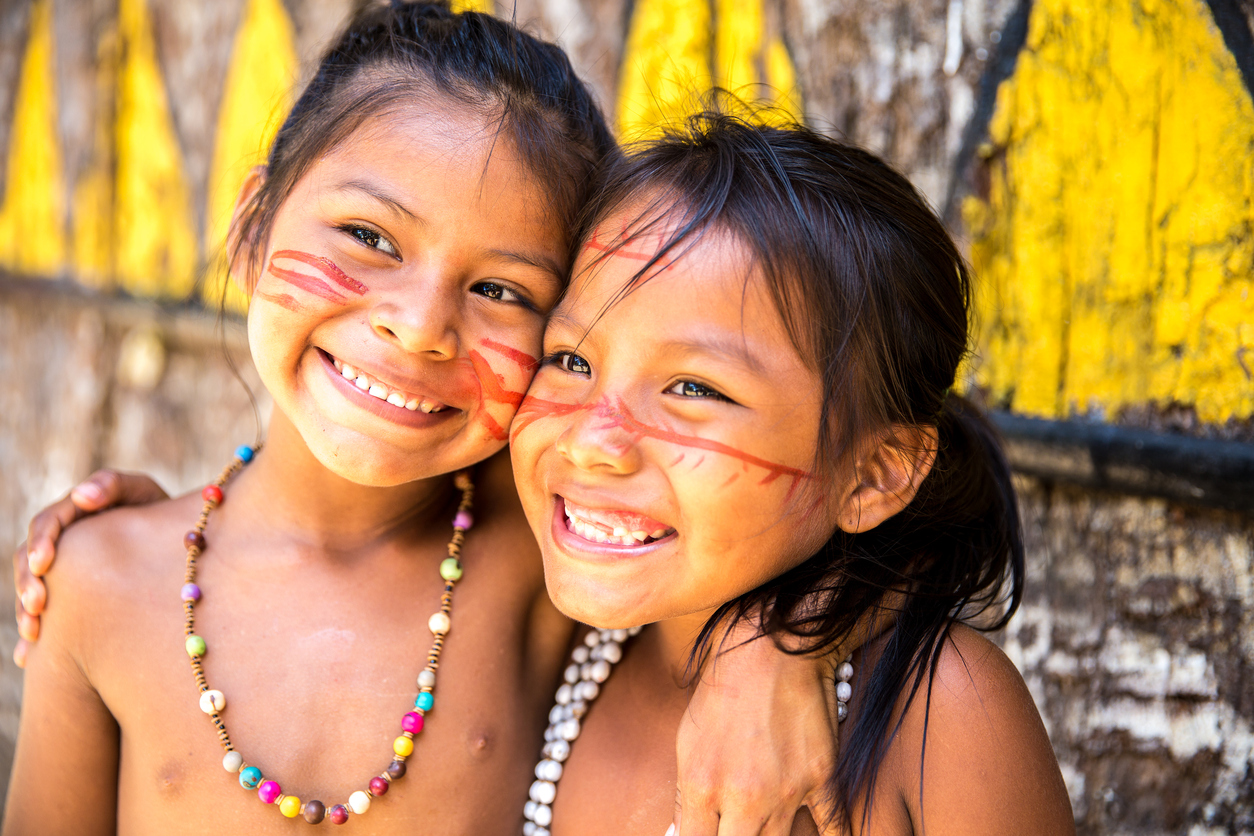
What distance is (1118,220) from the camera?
148 cm

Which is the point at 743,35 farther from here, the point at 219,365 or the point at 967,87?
the point at 219,365

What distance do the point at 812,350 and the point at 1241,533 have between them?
0.75 metres

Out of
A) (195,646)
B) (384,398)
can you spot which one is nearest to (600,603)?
(384,398)

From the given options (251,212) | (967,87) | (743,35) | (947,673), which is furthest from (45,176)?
(947,673)

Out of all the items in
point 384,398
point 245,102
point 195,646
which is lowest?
point 195,646

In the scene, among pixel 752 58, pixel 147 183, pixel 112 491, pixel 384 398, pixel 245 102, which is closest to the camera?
pixel 384 398

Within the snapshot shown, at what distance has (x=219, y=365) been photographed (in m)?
2.87

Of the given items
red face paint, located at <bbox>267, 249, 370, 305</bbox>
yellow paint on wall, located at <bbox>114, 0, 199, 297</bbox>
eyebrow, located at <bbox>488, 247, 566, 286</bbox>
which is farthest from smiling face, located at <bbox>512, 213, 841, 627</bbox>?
yellow paint on wall, located at <bbox>114, 0, 199, 297</bbox>

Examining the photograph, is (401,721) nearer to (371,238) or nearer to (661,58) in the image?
(371,238)

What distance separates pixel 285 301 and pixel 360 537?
0.40 metres

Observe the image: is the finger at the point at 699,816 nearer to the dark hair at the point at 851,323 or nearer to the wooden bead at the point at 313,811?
the dark hair at the point at 851,323

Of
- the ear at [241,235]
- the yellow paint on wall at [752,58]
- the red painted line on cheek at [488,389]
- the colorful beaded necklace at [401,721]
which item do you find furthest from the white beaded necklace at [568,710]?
the yellow paint on wall at [752,58]

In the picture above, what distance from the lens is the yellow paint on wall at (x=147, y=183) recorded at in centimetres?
292

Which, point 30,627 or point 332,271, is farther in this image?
point 30,627
